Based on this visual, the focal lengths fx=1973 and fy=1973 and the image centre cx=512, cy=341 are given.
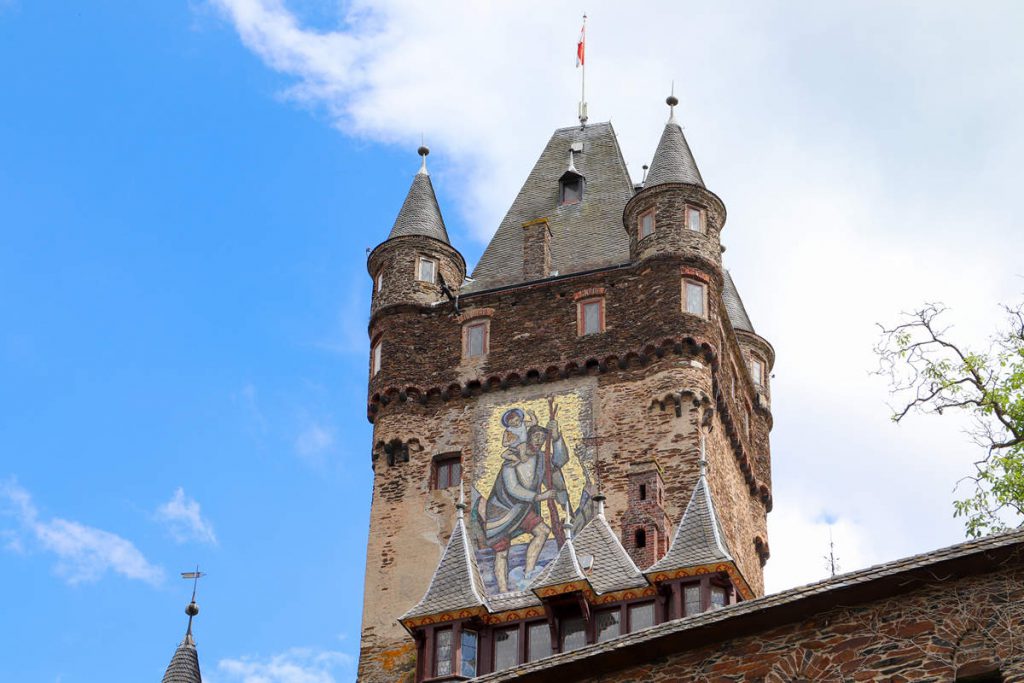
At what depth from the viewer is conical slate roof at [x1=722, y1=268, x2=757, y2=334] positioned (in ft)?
183

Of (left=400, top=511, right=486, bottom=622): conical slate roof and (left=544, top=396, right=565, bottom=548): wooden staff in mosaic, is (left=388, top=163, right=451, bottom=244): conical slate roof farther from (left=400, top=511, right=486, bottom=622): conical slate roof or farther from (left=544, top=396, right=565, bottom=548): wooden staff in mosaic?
(left=400, top=511, right=486, bottom=622): conical slate roof

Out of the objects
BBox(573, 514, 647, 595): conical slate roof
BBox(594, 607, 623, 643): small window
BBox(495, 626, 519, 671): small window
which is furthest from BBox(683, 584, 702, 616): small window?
BBox(495, 626, 519, 671): small window

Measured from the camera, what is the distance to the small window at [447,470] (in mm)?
45469

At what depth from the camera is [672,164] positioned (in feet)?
161

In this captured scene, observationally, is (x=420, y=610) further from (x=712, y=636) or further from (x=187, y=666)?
(x=712, y=636)

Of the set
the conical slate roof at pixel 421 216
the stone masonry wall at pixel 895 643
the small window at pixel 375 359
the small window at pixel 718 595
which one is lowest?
the stone masonry wall at pixel 895 643

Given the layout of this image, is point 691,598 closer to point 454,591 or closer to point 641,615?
point 641,615

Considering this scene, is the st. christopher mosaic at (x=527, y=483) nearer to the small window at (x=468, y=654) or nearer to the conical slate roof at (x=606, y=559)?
the conical slate roof at (x=606, y=559)

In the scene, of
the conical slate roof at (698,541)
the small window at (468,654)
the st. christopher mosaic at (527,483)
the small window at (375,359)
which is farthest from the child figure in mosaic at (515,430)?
the small window at (468,654)

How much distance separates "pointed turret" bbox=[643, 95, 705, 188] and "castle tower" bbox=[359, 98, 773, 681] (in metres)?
0.07

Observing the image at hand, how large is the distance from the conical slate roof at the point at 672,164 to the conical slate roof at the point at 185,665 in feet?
54.7

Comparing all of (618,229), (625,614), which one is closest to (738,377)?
(618,229)

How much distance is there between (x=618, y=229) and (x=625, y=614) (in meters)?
16.1

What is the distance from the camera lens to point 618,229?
50.5 m
